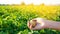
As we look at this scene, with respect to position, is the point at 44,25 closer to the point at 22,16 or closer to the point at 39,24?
the point at 39,24

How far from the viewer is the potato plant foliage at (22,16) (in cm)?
138

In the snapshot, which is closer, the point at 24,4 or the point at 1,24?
the point at 1,24

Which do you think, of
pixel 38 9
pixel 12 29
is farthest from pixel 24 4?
pixel 12 29

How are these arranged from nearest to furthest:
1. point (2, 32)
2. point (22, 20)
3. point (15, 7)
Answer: point (2, 32) → point (22, 20) → point (15, 7)

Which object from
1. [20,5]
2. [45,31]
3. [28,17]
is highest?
[20,5]

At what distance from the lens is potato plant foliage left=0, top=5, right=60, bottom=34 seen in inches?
54.2

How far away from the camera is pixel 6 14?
58.5 inches

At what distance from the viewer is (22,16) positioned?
1.49 metres

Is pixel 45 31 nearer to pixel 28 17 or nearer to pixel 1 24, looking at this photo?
pixel 28 17

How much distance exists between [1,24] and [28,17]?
25 cm

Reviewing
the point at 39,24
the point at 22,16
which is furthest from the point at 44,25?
the point at 22,16

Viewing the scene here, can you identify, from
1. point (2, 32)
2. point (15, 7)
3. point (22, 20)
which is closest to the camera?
point (2, 32)

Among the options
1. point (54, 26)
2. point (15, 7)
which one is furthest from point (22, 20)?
point (54, 26)
